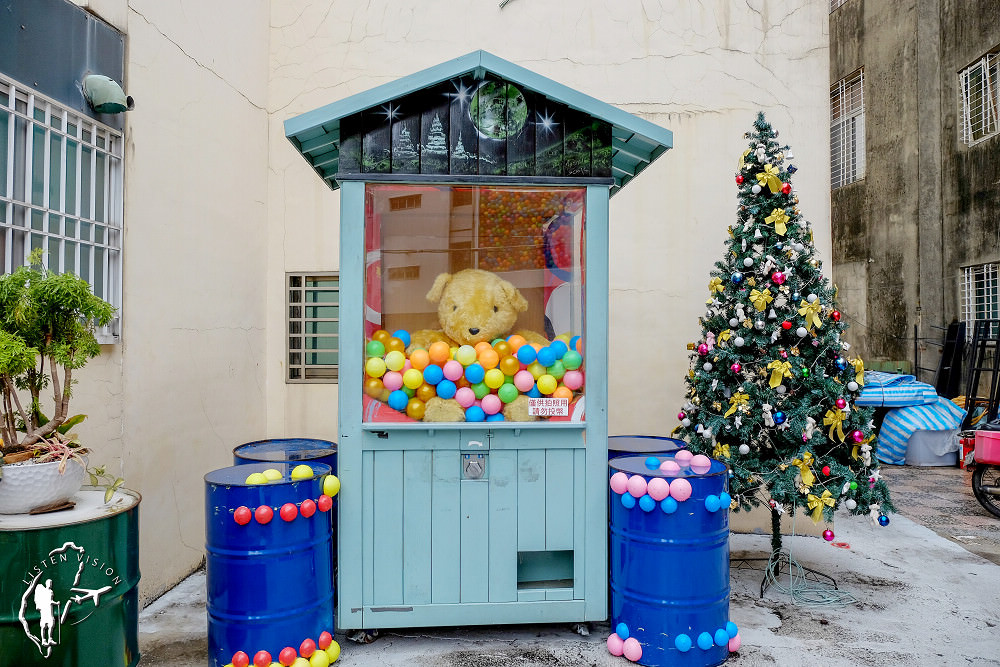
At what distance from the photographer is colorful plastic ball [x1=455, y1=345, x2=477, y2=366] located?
3367mm

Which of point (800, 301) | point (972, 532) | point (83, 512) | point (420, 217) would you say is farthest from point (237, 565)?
point (972, 532)

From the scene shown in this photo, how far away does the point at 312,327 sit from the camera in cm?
534

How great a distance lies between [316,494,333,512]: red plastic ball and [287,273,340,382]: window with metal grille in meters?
2.20

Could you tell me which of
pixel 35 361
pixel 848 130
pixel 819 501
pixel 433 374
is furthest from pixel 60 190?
pixel 848 130

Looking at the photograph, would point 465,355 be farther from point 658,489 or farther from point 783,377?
point 783,377

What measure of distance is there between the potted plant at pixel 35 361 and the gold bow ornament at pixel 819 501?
12.2 ft

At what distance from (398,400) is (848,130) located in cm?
1548

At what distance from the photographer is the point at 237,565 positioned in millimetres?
2973

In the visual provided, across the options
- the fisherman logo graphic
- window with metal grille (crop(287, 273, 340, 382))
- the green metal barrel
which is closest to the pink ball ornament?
the green metal barrel

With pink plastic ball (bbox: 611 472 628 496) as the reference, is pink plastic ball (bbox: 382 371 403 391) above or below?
above

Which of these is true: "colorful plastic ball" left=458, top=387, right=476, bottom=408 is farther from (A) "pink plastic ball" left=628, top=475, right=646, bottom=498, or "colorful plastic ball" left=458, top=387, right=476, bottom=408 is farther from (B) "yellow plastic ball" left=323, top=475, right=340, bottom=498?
(A) "pink plastic ball" left=628, top=475, right=646, bottom=498

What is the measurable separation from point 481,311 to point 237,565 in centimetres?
164

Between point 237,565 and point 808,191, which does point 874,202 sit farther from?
point 237,565

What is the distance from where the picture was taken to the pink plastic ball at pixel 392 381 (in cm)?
334
